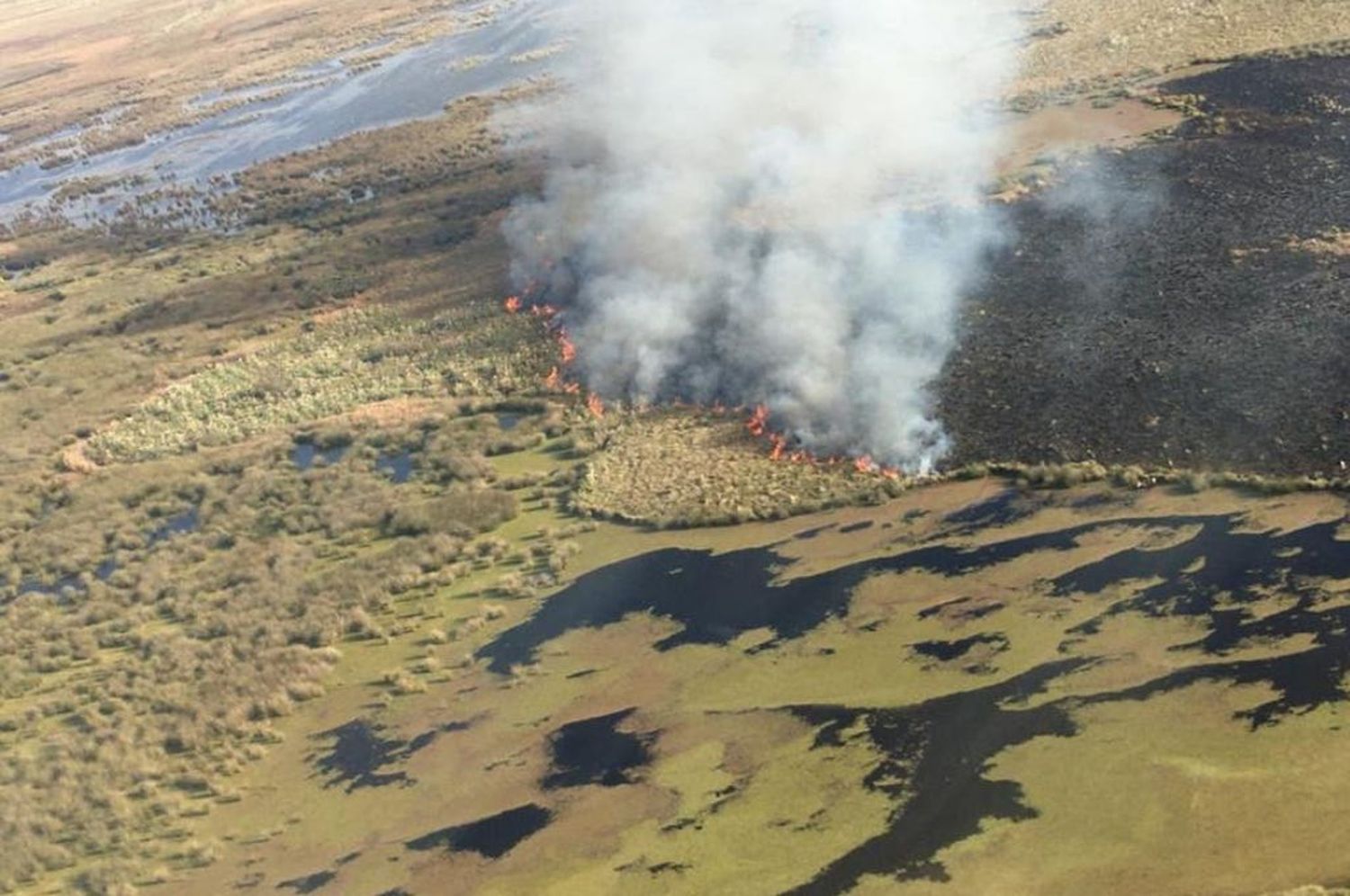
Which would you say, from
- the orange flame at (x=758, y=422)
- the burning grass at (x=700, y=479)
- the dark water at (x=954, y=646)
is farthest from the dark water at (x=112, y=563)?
the dark water at (x=954, y=646)

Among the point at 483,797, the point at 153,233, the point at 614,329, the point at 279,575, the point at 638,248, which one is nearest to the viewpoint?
the point at 483,797

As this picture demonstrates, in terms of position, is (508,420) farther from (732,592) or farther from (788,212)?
(788,212)

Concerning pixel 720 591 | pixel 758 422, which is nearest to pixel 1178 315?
pixel 758 422

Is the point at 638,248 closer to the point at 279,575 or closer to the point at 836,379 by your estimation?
the point at 836,379

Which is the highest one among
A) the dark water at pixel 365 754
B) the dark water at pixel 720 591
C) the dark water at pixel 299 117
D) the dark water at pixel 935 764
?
the dark water at pixel 299 117

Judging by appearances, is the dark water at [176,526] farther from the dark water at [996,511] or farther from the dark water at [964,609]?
the dark water at [996,511]

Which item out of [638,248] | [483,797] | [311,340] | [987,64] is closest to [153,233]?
[311,340]

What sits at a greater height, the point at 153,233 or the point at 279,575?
the point at 153,233
